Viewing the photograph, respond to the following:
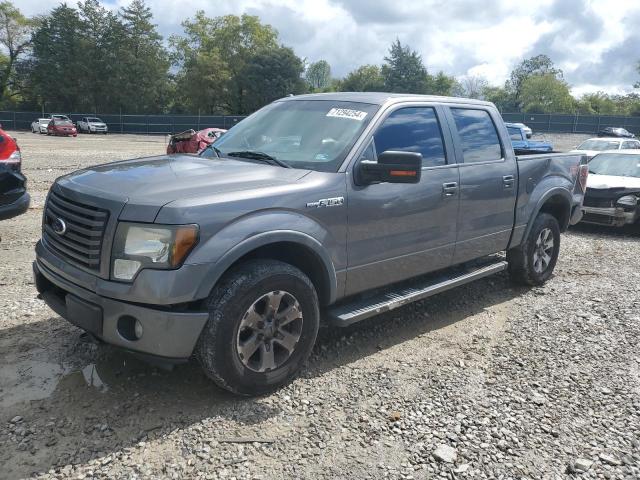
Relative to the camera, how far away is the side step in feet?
12.4

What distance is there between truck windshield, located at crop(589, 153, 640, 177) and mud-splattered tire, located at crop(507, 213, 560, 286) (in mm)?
5448

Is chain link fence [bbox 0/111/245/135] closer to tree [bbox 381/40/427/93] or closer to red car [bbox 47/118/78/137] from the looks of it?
red car [bbox 47/118/78/137]

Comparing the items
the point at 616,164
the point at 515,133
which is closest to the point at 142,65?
the point at 515,133

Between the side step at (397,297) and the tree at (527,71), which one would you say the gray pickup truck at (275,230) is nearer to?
the side step at (397,297)

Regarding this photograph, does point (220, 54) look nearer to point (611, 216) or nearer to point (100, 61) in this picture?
point (100, 61)

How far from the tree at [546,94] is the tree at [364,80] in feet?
85.6

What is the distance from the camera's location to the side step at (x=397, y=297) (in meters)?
3.79

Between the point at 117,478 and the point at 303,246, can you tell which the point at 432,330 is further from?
the point at 117,478

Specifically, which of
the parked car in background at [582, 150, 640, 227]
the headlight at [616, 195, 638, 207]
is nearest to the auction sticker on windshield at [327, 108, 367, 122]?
Answer: the parked car in background at [582, 150, 640, 227]

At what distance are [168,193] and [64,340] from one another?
1836 mm

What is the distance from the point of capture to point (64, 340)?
414 cm

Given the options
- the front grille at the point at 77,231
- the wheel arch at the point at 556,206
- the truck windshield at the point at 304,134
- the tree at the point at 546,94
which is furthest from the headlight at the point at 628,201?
the tree at the point at 546,94

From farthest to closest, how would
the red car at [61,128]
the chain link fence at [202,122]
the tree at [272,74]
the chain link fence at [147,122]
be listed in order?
1. the tree at [272,74]
2. the chain link fence at [202,122]
3. the chain link fence at [147,122]
4. the red car at [61,128]

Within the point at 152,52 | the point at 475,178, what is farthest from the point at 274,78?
the point at 475,178
